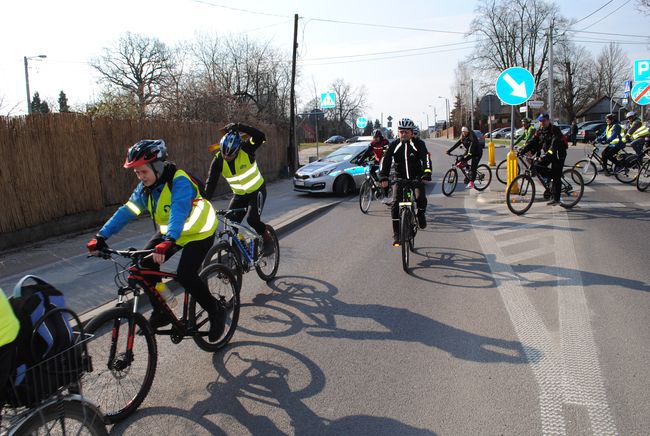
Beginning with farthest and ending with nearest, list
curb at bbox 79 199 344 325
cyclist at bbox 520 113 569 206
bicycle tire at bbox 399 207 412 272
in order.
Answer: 1. cyclist at bbox 520 113 569 206
2. curb at bbox 79 199 344 325
3. bicycle tire at bbox 399 207 412 272

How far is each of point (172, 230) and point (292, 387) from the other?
1424 mm

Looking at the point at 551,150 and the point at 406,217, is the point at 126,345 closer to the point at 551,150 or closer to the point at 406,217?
the point at 406,217

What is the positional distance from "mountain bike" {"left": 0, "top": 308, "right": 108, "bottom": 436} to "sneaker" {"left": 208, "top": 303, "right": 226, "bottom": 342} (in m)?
1.53

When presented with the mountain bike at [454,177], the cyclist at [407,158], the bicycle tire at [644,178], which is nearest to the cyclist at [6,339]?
the cyclist at [407,158]

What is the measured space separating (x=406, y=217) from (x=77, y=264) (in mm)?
4657

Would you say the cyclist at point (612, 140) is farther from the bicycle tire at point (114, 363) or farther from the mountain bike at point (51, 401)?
the mountain bike at point (51, 401)

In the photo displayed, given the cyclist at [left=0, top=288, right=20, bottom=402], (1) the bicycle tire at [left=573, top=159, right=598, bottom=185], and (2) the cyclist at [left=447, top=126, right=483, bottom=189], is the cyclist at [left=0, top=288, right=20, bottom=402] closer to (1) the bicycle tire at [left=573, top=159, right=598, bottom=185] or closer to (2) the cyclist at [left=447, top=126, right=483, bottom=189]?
(2) the cyclist at [left=447, top=126, right=483, bottom=189]

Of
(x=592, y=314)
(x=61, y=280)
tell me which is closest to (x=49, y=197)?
(x=61, y=280)

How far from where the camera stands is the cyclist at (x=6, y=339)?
2211mm

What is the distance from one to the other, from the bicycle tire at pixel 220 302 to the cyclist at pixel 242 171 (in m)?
1.25

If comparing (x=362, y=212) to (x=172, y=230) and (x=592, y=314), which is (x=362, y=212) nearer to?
(x=592, y=314)

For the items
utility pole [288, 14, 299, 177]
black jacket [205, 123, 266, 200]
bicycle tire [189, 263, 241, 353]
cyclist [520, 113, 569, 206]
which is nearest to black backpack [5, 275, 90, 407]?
bicycle tire [189, 263, 241, 353]

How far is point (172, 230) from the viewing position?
354 centimetres

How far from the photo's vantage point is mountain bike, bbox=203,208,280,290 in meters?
5.21
